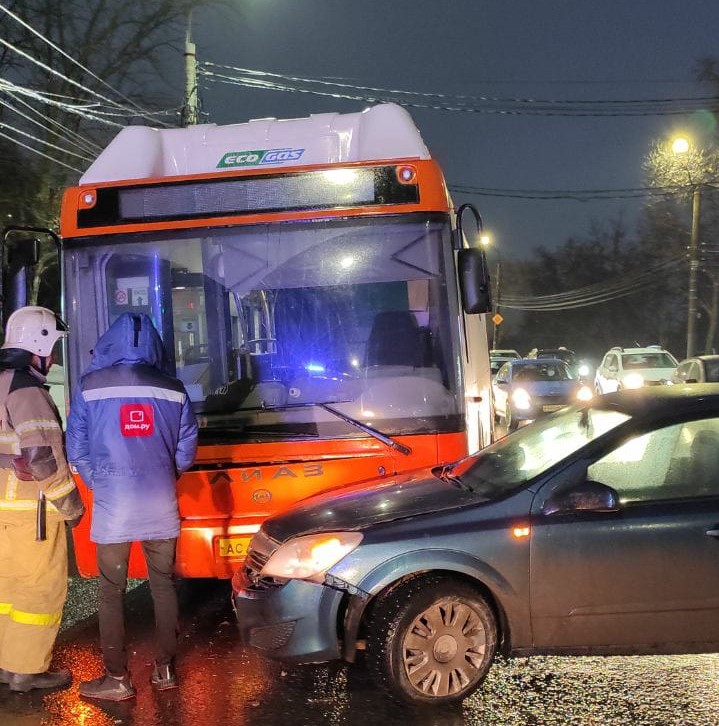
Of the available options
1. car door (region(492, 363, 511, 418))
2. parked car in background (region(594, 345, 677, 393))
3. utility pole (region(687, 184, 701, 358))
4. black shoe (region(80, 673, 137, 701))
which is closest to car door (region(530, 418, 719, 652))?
black shoe (region(80, 673, 137, 701))

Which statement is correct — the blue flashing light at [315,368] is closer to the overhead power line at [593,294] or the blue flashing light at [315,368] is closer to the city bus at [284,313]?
the city bus at [284,313]

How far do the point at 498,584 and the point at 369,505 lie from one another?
807 millimetres

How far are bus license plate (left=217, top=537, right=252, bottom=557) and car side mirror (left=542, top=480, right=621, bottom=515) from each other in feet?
6.33

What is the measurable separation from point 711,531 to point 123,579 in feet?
9.89

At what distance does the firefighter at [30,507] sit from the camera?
4.27 meters

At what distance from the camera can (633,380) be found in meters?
22.5

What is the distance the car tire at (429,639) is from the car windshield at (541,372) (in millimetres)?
14793

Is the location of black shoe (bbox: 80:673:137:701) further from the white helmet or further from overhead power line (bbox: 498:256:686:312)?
overhead power line (bbox: 498:256:686:312)

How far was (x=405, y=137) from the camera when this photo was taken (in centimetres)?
580

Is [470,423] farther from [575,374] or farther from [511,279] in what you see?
[511,279]

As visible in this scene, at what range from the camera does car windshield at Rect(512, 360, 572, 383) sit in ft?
61.3

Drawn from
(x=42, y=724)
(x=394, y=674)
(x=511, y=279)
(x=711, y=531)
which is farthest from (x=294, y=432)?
(x=511, y=279)

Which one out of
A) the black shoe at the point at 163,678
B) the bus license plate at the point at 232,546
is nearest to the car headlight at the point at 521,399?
the bus license plate at the point at 232,546

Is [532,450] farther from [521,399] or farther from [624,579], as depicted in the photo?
[521,399]
